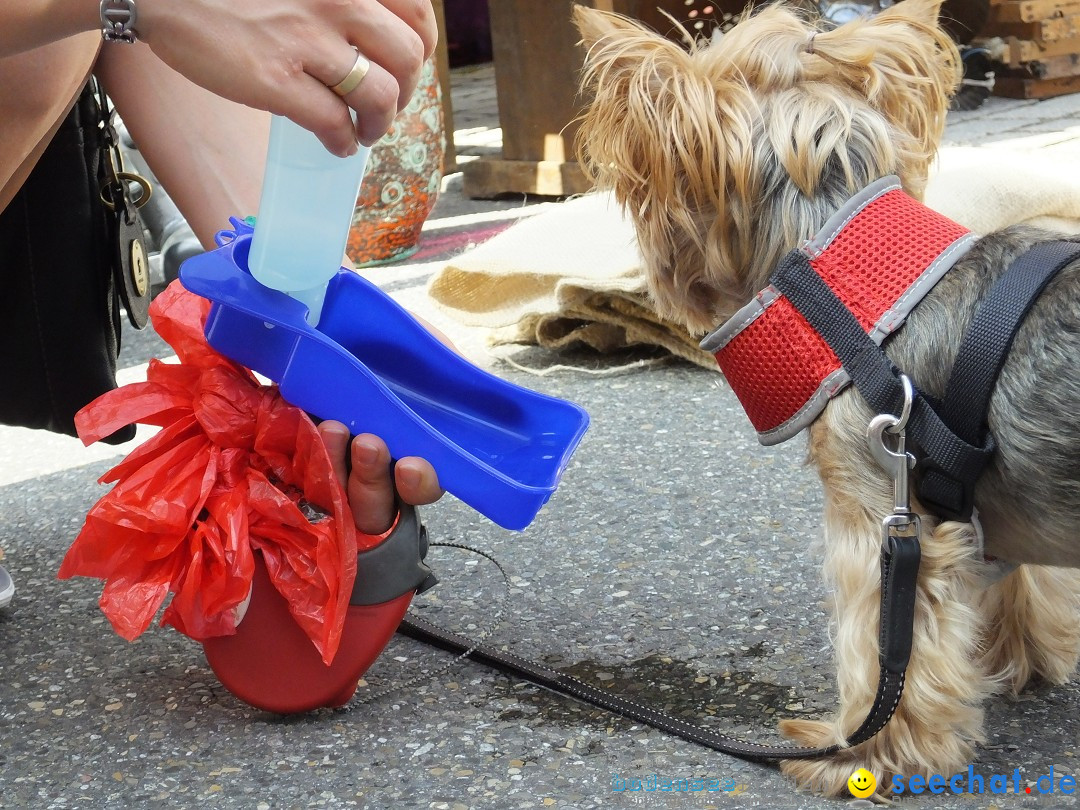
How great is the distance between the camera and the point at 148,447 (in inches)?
75.6

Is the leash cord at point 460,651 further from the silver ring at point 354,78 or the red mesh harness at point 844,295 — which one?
the silver ring at point 354,78

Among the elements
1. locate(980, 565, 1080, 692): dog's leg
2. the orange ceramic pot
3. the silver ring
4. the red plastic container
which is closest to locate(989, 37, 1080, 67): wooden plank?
the orange ceramic pot

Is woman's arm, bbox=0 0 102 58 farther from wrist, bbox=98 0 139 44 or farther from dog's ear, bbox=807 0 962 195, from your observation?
dog's ear, bbox=807 0 962 195

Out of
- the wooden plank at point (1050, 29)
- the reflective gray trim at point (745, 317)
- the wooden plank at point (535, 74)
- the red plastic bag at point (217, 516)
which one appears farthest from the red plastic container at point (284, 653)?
the wooden plank at point (1050, 29)

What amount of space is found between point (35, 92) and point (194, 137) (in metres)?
0.35

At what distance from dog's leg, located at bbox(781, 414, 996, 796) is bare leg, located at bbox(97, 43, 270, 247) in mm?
1297

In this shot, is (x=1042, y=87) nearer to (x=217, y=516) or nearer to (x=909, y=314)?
(x=909, y=314)

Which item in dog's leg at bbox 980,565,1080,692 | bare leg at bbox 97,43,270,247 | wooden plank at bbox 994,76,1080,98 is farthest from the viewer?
wooden plank at bbox 994,76,1080,98

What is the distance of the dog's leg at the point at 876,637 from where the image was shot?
1.75m

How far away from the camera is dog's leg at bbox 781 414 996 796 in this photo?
1747 mm

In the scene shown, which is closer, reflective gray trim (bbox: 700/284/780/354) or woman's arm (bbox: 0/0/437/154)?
woman's arm (bbox: 0/0/437/154)

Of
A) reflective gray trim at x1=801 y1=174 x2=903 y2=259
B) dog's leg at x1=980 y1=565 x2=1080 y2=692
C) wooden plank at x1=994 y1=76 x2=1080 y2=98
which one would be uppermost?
reflective gray trim at x1=801 y1=174 x2=903 y2=259

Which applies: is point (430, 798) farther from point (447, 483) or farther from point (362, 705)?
point (447, 483)

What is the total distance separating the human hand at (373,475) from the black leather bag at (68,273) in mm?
825
